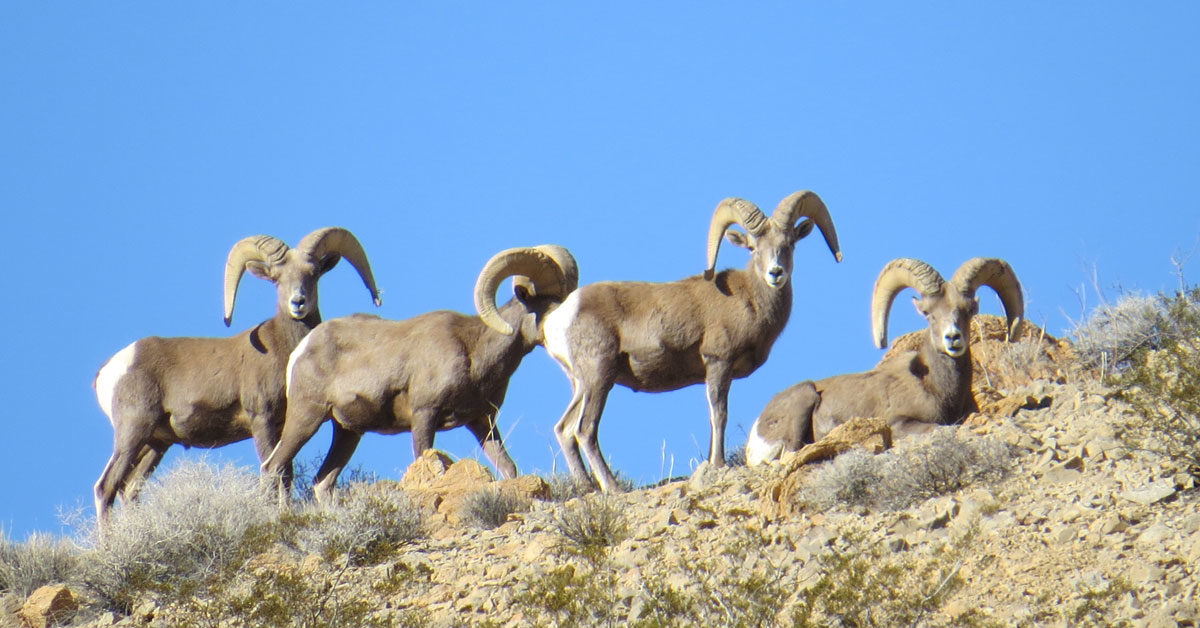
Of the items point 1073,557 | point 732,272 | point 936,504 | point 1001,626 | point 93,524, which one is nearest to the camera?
point 1001,626

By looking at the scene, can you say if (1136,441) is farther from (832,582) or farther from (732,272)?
(732,272)

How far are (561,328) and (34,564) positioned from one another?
439 centimetres

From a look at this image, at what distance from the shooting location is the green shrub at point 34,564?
1197 centimetres

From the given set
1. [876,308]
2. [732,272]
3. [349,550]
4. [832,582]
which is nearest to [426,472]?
[349,550]

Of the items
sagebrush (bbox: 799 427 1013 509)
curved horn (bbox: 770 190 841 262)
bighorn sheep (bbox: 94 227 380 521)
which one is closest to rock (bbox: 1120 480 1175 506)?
sagebrush (bbox: 799 427 1013 509)

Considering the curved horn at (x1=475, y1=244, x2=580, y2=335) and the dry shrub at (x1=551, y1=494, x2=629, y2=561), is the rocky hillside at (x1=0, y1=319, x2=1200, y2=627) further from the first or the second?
the curved horn at (x1=475, y1=244, x2=580, y2=335)

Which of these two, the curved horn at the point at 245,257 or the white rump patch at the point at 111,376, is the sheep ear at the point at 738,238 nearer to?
the curved horn at the point at 245,257

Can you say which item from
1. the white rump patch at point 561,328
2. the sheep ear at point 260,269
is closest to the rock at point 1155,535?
the white rump patch at point 561,328

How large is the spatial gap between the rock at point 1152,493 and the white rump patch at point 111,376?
8.71 m

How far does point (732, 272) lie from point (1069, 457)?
14.2ft

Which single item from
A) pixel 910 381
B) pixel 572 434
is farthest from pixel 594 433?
pixel 910 381

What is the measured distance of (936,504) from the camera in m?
10.0

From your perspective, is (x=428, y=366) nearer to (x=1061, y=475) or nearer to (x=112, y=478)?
(x=112, y=478)

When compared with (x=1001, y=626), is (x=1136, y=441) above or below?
above
